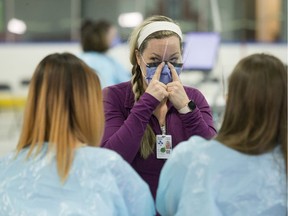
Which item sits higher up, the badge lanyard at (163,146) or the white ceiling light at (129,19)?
the white ceiling light at (129,19)

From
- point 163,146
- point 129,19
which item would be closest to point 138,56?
point 163,146

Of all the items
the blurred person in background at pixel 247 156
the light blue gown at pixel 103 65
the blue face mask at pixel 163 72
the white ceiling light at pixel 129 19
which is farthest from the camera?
the white ceiling light at pixel 129 19

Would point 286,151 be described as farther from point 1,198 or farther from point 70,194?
point 1,198

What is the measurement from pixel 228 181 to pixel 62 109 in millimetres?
449

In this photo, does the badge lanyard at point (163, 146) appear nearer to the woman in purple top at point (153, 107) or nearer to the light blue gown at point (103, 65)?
the woman in purple top at point (153, 107)

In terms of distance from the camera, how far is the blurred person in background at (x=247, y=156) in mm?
1377

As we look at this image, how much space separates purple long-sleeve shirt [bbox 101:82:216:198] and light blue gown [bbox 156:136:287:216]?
14.4 inches

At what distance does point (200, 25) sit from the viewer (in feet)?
32.4

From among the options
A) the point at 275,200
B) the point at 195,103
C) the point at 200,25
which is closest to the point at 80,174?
the point at 275,200

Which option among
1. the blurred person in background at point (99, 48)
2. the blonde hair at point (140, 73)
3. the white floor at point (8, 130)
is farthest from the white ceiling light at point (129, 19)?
the blonde hair at point (140, 73)

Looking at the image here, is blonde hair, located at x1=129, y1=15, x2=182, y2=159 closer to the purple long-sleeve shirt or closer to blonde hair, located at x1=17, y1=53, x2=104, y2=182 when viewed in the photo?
the purple long-sleeve shirt

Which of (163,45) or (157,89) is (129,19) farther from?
(157,89)

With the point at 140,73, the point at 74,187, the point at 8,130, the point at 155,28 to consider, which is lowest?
the point at 8,130

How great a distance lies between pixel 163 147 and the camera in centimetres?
184
